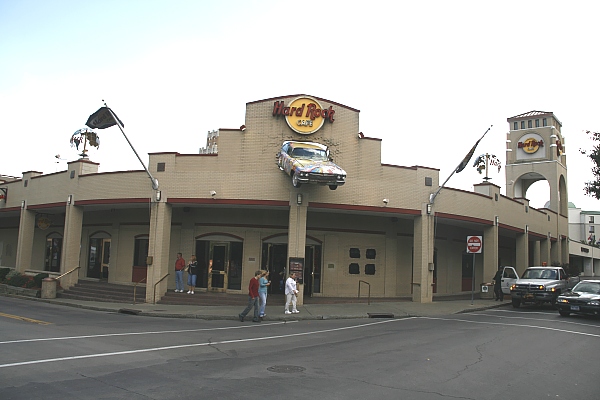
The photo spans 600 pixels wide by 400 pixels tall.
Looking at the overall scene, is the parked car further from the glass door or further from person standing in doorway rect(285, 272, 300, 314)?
the glass door

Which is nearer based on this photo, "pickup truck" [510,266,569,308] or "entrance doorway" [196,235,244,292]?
"pickup truck" [510,266,569,308]

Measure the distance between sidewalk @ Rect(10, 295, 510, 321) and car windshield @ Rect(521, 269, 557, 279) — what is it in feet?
8.93

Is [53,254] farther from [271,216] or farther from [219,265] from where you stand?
[271,216]

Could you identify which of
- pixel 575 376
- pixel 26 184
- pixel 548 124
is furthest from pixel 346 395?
pixel 548 124

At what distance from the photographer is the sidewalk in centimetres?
1748

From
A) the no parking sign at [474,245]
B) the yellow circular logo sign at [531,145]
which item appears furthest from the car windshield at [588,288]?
the yellow circular logo sign at [531,145]

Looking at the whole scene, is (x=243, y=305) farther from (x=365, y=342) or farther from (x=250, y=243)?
(x=365, y=342)

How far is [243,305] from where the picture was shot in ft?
65.5

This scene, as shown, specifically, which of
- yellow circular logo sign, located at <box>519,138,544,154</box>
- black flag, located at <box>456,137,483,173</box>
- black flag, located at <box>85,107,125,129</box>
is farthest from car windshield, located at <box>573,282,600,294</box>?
yellow circular logo sign, located at <box>519,138,544,154</box>

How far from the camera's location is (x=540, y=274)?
22609 mm

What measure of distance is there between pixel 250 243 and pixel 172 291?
4155 millimetres

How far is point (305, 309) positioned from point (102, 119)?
452 inches

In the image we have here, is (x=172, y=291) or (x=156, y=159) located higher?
(x=156, y=159)

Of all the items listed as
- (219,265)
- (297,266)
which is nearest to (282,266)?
(219,265)
